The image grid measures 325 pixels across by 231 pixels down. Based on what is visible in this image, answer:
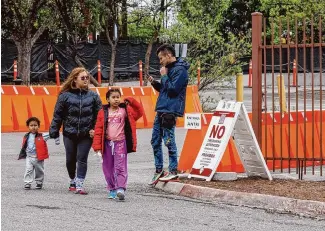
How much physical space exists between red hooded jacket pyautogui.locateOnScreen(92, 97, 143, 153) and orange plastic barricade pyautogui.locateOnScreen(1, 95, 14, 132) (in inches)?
384

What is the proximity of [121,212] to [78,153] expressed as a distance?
1.88 meters

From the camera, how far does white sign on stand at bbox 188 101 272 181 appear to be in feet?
Answer: 39.8

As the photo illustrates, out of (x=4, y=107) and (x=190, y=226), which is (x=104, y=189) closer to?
(x=190, y=226)

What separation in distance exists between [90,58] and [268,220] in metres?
40.1

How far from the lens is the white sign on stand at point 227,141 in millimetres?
12117

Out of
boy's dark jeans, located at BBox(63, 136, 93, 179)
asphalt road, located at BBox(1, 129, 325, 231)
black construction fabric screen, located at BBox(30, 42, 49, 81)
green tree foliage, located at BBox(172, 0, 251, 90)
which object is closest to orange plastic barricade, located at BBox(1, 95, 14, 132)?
green tree foliage, located at BBox(172, 0, 251, 90)

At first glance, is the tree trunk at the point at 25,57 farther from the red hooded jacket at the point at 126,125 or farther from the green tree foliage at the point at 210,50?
the red hooded jacket at the point at 126,125

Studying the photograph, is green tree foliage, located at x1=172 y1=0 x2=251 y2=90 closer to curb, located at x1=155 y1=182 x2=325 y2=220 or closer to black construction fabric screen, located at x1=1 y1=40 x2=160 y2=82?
curb, located at x1=155 y1=182 x2=325 y2=220

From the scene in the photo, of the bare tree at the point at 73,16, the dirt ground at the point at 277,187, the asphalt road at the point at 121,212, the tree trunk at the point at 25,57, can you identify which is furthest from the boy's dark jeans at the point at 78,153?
the tree trunk at the point at 25,57

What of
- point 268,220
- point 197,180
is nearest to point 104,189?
point 197,180

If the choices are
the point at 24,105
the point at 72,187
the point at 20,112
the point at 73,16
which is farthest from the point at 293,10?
the point at 72,187

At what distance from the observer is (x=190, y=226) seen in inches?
360

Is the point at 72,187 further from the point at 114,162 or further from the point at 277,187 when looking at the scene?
the point at 277,187

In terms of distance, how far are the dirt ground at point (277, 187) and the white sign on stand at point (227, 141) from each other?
17 centimetres
